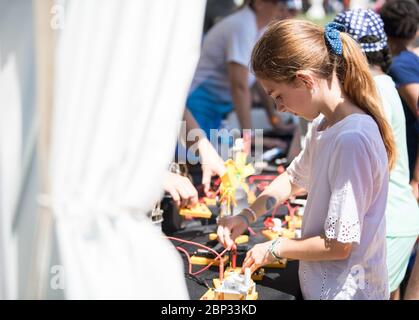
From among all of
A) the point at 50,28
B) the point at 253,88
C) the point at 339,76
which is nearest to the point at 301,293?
the point at 339,76

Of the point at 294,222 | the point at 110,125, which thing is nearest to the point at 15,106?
the point at 110,125

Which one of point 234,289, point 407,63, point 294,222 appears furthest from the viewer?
point 407,63

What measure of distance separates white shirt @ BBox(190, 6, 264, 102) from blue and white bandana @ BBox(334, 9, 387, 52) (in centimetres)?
102

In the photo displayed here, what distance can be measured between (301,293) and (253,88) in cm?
338

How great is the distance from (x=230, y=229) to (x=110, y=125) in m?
0.62

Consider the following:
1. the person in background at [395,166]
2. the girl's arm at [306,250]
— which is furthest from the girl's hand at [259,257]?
the person in background at [395,166]

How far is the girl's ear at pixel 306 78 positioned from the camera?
143cm

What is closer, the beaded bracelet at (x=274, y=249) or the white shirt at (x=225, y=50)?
the beaded bracelet at (x=274, y=249)

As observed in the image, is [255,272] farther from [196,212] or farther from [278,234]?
[196,212]

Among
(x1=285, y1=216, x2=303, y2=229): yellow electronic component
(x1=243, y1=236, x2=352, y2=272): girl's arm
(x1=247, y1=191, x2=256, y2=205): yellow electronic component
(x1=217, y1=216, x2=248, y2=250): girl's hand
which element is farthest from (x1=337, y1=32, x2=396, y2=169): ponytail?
(x1=247, y1=191, x2=256, y2=205): yellow electronic component

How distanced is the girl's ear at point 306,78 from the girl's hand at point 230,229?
437 millimetres

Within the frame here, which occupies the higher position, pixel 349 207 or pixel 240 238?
pixel 349 207

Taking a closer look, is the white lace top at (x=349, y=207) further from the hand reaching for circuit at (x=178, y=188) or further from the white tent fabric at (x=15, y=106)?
the white tent fabric at (x=15, y=106)

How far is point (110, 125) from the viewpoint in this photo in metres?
1.16
